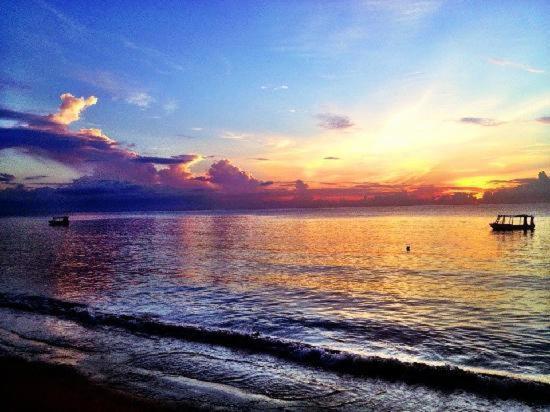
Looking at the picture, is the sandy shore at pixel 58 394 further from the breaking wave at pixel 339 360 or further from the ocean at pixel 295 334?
the breaking wave at pixel 339 360

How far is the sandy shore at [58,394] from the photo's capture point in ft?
33.2

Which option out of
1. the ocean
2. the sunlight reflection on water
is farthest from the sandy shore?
the sunlight reflection on water

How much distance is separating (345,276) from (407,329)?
17.7 metres

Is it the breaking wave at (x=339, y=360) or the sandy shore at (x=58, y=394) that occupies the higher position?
the sandy shore at (x=58, y=394)

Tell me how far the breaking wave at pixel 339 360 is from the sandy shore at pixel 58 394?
18.1 feet

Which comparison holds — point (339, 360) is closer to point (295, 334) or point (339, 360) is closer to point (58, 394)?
point (295, 334)

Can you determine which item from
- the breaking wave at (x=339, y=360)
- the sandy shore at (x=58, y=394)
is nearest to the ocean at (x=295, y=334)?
the breaking wave at (x=339, y=360)

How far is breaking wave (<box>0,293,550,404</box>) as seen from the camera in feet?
39.2

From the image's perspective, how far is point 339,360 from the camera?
1411cm

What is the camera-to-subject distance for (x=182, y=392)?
11.0 metres

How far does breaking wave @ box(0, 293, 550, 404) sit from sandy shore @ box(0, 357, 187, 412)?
552cm

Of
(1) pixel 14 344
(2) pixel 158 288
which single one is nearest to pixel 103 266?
(2) pixel 158 288

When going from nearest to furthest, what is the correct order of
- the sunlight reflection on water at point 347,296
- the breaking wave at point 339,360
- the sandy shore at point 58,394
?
the sandy shore at point 58,394, the breaking wave at point 339,360, the sunlight reflection on water at point 347,296

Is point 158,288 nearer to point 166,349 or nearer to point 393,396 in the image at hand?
point 166,349
